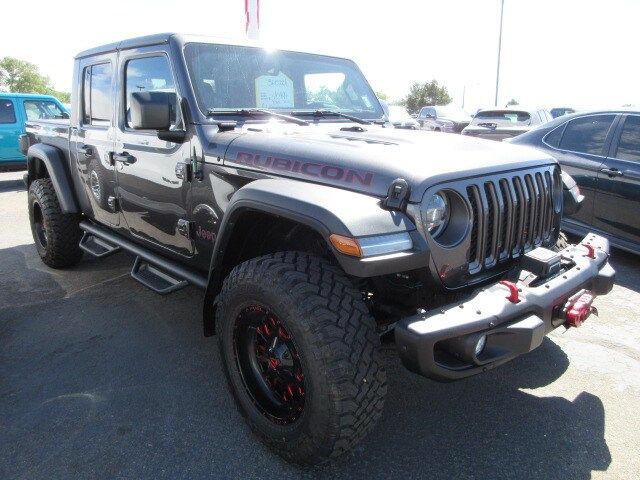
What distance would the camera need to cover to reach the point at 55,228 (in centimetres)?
464

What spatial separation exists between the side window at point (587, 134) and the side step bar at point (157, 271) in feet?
13.6

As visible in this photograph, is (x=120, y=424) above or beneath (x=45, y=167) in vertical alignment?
beneath

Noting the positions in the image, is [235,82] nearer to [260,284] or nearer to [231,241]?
[231,241]

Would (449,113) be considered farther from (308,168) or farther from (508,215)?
(308,168)

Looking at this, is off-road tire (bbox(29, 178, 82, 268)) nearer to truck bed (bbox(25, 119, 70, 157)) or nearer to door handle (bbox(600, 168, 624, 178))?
truck bed (bbox(25, 119, 70, 157))

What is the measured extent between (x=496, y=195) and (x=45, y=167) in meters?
4.42

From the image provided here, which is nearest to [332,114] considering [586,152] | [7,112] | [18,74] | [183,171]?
[183,171]

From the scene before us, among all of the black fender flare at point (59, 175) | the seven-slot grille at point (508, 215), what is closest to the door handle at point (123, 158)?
the black fender flare at point (59, 175)

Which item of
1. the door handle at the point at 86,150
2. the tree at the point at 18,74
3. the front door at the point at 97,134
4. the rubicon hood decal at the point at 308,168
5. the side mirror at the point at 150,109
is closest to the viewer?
the rubicon hood decal at the point at 308,168

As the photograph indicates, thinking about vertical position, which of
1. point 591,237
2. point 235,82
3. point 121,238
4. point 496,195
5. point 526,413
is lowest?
point 526,413

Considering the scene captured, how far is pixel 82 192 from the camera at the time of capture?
4.36 meters

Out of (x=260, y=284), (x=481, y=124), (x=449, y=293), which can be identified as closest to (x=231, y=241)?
(x=260, y=284)

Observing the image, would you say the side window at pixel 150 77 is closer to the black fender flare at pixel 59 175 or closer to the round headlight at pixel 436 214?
the black fender flare at pixel 59 175

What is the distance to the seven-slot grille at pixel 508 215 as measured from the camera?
2.23 m
